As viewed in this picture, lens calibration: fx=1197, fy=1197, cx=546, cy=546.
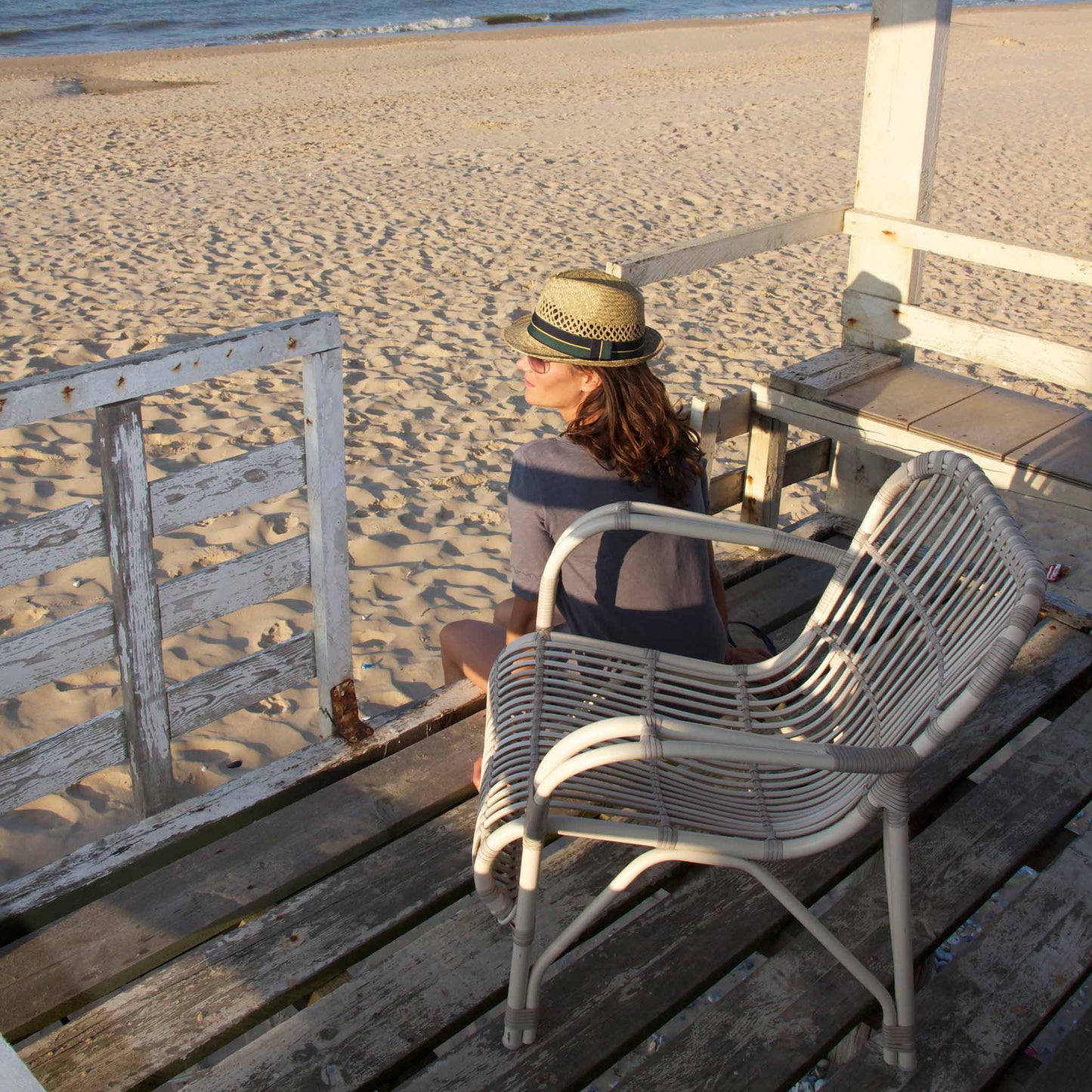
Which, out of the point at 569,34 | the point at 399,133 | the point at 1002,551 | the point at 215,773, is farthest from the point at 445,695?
the point at 569,34

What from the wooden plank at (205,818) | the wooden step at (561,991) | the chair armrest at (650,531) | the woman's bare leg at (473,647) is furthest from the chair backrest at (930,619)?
the wooden plank at (205,818)

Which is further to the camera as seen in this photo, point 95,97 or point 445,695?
point 95,97

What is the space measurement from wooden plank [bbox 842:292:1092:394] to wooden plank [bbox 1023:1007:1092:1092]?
1988mm

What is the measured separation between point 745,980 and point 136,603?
137cm

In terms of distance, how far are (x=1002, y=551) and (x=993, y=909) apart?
53.3 inches

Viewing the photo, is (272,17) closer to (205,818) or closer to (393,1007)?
(205,818)

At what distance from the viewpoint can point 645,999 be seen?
2059 millimetres

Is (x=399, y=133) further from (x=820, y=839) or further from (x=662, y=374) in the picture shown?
(x=820, y=839)

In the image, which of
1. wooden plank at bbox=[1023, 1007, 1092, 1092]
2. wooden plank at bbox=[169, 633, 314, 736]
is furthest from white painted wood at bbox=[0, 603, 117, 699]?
wooden plank at bbox=[1023, 1007, 1092, 1092]

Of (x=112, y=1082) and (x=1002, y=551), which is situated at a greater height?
(x=1002, y=551)

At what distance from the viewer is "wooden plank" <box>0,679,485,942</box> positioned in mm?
2266

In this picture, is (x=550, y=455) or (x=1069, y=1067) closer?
(x=1069, y=1067)

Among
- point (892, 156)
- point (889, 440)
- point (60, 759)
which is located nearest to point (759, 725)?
point (60, 759)

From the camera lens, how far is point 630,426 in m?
2.30
